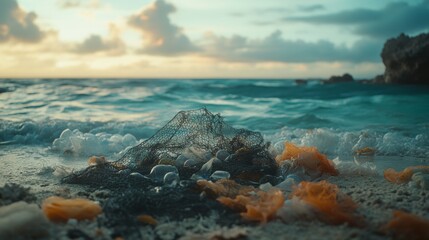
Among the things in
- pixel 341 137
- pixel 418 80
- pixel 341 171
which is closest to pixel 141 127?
pixel 341 137

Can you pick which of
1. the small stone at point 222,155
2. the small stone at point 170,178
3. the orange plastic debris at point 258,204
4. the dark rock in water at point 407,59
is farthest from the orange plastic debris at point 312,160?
the dark rock in water at point 407,59

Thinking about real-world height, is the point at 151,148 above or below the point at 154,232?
above

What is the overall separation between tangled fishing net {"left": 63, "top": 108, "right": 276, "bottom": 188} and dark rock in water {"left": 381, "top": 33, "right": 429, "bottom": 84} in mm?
23011

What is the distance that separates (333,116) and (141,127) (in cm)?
751

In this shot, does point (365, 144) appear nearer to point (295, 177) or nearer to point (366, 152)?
point (366, 152)

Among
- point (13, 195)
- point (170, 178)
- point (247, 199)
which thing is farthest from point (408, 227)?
point (13, 195)

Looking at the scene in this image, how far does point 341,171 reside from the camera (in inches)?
205

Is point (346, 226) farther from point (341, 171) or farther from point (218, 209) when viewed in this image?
point (341, 171)

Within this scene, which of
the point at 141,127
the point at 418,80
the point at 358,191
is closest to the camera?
the point at 358,191

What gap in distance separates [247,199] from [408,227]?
138 cm

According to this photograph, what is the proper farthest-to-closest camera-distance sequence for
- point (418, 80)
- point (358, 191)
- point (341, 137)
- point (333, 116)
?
point (418, 80) < point (333, 116) < point (341, 137) < point (358, 191)

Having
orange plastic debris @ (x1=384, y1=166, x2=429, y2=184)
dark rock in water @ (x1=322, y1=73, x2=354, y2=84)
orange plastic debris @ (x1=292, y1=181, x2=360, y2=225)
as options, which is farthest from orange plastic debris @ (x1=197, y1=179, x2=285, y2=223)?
dark rock in water @ (x1=322, y1=73, x2=354, y2=84)

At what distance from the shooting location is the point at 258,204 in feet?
11.1

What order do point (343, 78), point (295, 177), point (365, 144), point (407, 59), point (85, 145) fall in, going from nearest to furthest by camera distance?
1. point (295, 177)
2. point (85, 145)
3. point (365, 144)
4. point (407, 59)
5. point (343, 78)
